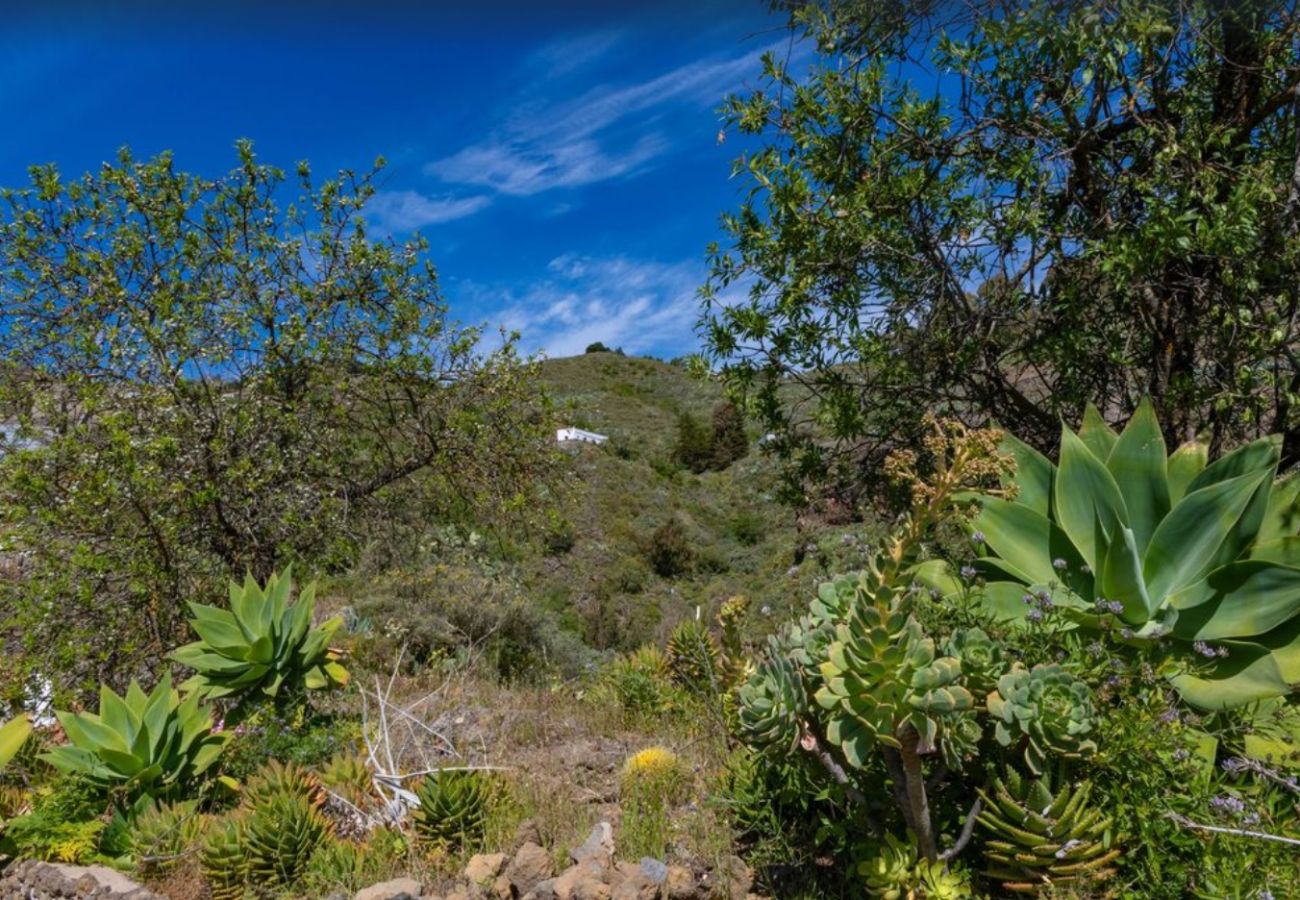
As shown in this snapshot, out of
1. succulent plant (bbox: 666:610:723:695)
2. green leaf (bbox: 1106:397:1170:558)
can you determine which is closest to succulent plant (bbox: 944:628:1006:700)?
green leaf (bbox: 1106:397:1170:558)

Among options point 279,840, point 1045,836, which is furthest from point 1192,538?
point 279,840

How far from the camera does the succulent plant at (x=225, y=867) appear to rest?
10.5 ft

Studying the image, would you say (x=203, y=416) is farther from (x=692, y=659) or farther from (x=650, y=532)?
(x=650, y=532)

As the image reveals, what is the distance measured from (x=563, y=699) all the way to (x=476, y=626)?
12.0ft

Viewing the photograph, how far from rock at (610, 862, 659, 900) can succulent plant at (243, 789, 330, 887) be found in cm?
136

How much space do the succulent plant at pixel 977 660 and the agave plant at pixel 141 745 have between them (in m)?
3.61

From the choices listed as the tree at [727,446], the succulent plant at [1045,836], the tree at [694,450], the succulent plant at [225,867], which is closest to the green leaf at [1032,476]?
the succulent plant at [1045,836]

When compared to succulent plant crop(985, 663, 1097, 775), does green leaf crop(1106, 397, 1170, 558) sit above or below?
above

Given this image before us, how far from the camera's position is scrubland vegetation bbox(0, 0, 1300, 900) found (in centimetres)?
234

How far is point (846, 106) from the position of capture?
431cm

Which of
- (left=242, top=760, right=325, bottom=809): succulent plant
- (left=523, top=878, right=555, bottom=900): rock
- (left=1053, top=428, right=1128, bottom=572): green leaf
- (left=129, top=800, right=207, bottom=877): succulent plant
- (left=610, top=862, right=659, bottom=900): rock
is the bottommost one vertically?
(left=523, top=878, right=555, bottom=900): rock

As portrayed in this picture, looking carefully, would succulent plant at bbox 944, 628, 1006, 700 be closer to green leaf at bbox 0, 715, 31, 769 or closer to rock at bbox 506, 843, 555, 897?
rock at bbox 506, 843, 555, 897

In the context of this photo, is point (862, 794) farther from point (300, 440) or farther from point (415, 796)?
point (300, 440)

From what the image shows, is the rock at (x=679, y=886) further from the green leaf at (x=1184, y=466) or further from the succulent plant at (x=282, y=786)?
the green leaf at (x=1184, y=466)
